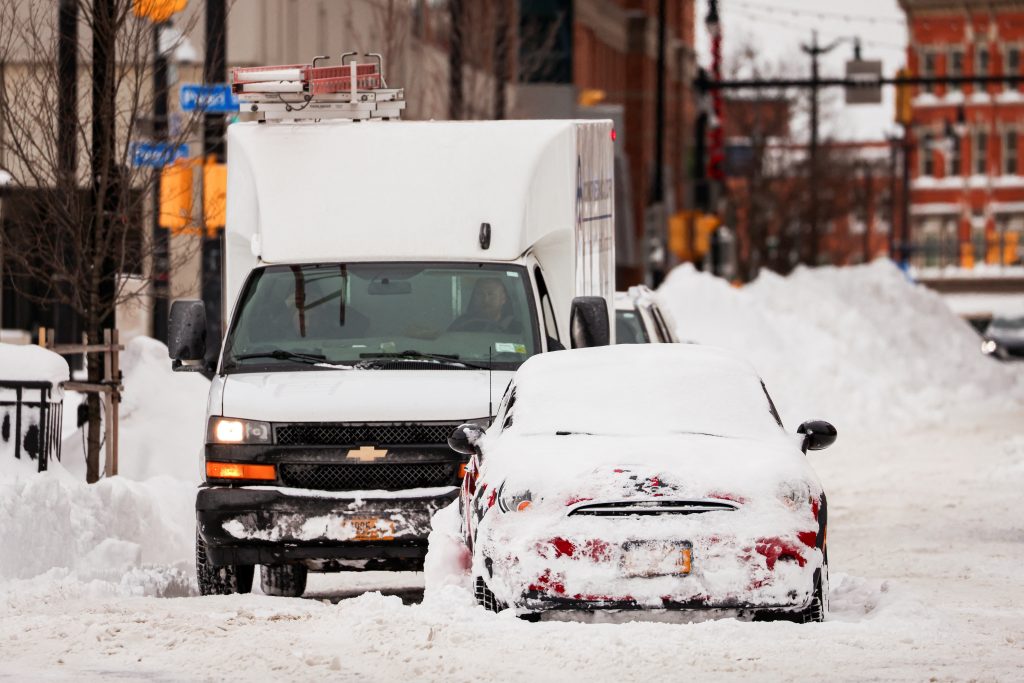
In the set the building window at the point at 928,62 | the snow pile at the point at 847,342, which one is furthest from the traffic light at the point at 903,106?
the building window at the point at 928,62

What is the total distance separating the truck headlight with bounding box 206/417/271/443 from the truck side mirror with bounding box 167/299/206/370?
2.69ft

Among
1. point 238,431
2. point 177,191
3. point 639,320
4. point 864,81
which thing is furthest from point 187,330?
point 864,81

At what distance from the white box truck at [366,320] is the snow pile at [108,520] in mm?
666

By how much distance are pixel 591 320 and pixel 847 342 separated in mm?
24680

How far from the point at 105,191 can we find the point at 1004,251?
9887 cm

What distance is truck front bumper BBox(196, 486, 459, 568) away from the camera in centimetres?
1154

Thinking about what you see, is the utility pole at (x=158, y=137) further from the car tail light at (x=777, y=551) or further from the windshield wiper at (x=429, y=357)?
the car tail light at (x=777, y=551)

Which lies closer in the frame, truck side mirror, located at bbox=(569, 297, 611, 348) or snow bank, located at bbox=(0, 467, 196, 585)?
snow bank, located at bbox=(0, 467, 196, 585)

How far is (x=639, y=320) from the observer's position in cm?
1867

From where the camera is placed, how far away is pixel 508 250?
12.9 meters

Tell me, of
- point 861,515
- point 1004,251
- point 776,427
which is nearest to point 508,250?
point 776,427

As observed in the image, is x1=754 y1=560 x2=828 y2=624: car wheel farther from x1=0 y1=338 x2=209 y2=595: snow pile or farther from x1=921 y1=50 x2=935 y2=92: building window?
x1=921 y1=50 x2=935 y2=92: building window

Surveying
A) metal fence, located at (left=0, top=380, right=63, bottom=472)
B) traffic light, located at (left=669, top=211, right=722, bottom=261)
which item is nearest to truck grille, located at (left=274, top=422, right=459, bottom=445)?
metal fence, located at (left=0, top=380, right=63, bottom=472)

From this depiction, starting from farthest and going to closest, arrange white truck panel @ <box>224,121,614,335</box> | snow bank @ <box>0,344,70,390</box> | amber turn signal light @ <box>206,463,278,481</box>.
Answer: snow bank @ <box>0,344,70,390</box> → white truck panel @ <box>224,121,614,335</box> → amber turn signal light @ <box>206,463,278,481</box>
